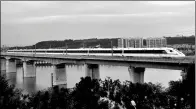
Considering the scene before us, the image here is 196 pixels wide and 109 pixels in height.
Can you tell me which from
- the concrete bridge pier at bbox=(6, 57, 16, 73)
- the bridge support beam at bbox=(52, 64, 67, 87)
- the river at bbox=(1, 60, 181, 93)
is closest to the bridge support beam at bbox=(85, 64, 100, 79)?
the river at bbox=(1, 60, 181, 93)

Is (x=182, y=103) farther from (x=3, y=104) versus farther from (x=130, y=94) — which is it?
(x=3, y=104)

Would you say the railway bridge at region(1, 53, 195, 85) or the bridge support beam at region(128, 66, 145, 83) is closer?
the railway bridge at region(1, 53, 195, 85)

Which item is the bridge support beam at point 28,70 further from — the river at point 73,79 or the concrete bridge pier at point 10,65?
the concrete bridge pier at point 10,65

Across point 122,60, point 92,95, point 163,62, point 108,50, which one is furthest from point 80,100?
point 108,50

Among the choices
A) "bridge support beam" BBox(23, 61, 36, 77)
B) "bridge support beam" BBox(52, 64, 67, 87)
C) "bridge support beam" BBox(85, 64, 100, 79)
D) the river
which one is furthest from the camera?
"bridge support beam" BBox(23, 61, 36, 77)

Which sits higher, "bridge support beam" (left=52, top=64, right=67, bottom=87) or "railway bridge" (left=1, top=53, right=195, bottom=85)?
"railway bridge" (left=1, top=53, right=195, bottom=85)

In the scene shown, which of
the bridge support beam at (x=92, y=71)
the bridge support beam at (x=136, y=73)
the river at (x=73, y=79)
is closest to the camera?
the bridge support beam at (x=136, y=73)

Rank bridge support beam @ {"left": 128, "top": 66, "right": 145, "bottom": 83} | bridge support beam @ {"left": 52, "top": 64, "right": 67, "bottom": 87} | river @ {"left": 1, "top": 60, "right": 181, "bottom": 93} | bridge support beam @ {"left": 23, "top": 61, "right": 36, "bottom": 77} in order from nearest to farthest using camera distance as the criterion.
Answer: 1. bridge support beam @ {"left": 128, "top": 66, "right": 145, "bottom": 83}
2. river @ {"left": 1, "top": 60, "right": 181, "bottom": 93}
3. bridge support beam @ {"left": 52, "top": 64, "right": 67, "bottom": 87}
4. bridge support beam @ {"left": 23, "top": 61, "right": 36, "bottom": 77}

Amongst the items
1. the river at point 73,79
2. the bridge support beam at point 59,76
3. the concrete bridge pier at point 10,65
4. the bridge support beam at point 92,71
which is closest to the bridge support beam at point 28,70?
the river at point 73,79

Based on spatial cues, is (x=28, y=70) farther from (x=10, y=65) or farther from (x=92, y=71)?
(x=92, y=71)

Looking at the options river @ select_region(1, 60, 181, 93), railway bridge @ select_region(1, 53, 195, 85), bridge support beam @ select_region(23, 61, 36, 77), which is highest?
railway bridge @ select_region(1, 53, 195, 85)

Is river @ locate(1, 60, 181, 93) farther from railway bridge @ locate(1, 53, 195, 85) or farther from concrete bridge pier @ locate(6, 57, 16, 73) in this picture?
railway bridge @ locate(1, 53, 195, 85)
